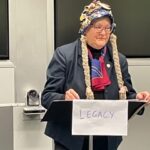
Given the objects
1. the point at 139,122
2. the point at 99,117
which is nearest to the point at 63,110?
the point at 99,117

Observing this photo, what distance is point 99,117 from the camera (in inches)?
65.7

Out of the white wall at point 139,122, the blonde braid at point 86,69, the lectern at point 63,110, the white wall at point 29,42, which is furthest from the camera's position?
the white wall at point 139,122

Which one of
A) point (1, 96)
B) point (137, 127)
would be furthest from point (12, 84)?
point (137, 127)

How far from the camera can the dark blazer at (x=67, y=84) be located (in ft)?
6.12

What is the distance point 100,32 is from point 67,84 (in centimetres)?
33

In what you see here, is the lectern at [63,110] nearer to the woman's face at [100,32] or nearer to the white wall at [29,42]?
the woman's face at [100,32]

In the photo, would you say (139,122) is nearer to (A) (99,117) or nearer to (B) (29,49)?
(B) (29,49)

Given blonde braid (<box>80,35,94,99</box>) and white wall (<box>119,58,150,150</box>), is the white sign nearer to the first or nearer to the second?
blonde braid (<box>80,35,94,99</box>)

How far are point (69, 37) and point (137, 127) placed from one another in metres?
0.96

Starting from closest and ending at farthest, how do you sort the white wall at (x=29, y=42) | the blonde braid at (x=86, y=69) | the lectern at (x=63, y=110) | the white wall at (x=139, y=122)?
the lectern at (x=63, y=110) < the blonde braid at (x=86, y=69) < the white wall at (x=29, y=42) < the white wall at (x=139, y=122)

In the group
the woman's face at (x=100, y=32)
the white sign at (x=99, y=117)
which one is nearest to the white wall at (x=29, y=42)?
the woman's face at (x=100, y=32)

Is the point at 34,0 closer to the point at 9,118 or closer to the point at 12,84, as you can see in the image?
the point at 12,84

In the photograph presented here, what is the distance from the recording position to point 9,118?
2744 millimetres

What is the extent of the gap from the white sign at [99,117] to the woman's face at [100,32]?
0.40 m
